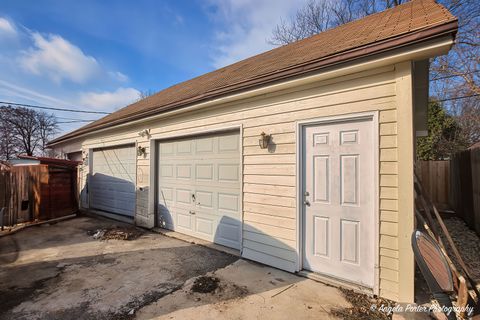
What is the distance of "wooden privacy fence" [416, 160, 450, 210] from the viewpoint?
27.1 ft

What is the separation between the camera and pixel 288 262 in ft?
11.6

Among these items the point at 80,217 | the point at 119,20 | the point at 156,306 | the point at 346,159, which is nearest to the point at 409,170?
the point at 346,159

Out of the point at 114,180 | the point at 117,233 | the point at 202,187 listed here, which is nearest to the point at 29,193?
the point at 114,180

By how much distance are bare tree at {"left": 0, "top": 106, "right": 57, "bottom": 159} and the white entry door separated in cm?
2634

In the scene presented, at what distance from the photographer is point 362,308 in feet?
8.51

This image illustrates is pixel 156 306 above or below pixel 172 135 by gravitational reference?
below

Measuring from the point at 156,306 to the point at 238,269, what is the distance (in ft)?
4.34

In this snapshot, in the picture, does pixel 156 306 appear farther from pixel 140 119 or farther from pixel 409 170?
pixel 140 119

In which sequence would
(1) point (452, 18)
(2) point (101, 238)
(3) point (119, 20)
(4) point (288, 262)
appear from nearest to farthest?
(1) point (452, 18), (4) point (288, 262), (2) point (101, 238), (3) point (119, 20)

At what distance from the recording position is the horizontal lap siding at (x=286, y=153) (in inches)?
110

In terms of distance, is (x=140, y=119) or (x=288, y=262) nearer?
(x=288, y=262)

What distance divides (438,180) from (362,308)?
26.8ft

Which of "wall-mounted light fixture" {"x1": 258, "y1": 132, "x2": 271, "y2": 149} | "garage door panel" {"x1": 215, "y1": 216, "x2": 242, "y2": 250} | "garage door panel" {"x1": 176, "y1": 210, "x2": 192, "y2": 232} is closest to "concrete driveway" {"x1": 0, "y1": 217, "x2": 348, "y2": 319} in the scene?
"garage door panel" {"x1": 215, "y1": 216, "x2": 242, "y2": 250}

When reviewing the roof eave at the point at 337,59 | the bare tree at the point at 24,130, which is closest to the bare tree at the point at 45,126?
the bare tree at the point at 24,130
